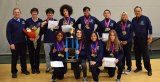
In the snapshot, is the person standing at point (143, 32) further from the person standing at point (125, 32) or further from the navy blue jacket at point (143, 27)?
the person standing at point (125, 32)

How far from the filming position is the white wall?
294 inches

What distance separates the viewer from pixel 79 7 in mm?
7586

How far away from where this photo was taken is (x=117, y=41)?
5.20 metres

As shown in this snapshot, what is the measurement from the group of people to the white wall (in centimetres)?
188

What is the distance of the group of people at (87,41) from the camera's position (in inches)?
205

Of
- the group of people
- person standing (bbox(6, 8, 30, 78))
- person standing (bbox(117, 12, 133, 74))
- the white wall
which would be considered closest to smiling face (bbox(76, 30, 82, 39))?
the group of people

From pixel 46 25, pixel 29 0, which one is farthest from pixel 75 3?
pixel 46 25

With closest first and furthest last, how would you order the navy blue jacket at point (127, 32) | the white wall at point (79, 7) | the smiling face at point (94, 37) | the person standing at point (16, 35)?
the smiling face at point (94, 37) < the person standing at point (16, 35) < the navy blue jacket at point (127, 32) < the white wall at point (79, 7)

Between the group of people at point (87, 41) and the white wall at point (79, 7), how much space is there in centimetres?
188

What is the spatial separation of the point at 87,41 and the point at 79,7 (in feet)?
7.94

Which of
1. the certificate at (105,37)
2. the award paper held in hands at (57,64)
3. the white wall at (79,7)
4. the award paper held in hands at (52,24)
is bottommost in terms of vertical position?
the award paper held in hands at (57,64)

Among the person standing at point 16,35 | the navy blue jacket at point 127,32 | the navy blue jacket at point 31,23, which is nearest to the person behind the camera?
the person standing at point 16,35

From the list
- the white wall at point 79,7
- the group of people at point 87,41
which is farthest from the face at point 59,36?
the white wall at point 79,7

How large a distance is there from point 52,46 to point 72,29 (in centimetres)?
51
